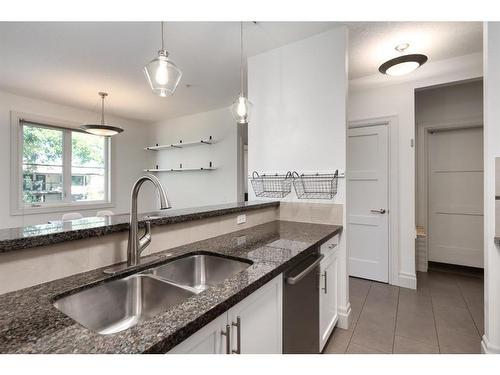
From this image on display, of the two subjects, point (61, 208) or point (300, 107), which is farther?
point (61, 208)

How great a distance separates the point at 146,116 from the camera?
5211 mm

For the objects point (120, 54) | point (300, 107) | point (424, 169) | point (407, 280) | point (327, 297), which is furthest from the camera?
point (424, 169)

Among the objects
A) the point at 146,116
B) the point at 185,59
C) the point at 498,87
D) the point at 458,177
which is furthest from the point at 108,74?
the point at 458,177

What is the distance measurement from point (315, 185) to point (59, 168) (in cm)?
451

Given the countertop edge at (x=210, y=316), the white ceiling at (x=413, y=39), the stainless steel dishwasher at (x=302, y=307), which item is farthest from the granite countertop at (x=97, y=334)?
the white ceiling at (x=413, y=39)

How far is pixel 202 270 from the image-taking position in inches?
54.6

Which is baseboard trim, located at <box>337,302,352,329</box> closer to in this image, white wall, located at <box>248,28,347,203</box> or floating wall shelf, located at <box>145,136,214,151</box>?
white wall, located at <box>248,28,347,203</box>

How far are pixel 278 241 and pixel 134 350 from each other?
114cm

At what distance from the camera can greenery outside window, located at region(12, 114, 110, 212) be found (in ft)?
13.3

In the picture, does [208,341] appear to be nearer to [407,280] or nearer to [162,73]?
[162,73]

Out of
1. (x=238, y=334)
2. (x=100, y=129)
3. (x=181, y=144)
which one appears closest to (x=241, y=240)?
(x=238, y=334)

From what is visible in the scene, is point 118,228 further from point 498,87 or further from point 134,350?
point 498,87

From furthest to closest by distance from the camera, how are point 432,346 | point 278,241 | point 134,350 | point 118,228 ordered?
point 432,346
point 278,241
point 118,228
point 134,350

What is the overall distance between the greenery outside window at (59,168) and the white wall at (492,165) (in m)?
5.57
